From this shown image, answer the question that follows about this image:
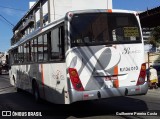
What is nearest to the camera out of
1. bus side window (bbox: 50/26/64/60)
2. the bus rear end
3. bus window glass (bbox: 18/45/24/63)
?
the bus rear end

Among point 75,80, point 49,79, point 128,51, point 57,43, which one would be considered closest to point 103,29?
point 128,51

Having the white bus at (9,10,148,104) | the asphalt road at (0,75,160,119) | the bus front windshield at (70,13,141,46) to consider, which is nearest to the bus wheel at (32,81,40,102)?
the asphalt road at (0,75,160,119)

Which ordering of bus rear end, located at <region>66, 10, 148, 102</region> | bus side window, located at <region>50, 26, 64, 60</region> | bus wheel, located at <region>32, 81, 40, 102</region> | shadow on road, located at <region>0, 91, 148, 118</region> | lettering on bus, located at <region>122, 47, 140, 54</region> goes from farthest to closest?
bus wheel, located at <region>32, 81, 40, 102</region> < shadow on road, located at <region>0, 91, 148, 118</region> < lettering on bus, located at <region>122, 47, 140, 54</region> < bus side window, located at <region>50, 26, 64, 60</region> < bus rear end, located at <region>66, 10, 148, 102</region>

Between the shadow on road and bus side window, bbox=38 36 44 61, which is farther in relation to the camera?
bus side window, bbox=38 36 44 61

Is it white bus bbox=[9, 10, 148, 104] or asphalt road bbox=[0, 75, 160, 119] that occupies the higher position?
white bus bbox=[9, 10, 148, 104]

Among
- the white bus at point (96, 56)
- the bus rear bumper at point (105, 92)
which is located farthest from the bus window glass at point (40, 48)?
the bus rear bumper at point (105, 92)

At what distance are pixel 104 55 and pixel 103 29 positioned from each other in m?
0.75

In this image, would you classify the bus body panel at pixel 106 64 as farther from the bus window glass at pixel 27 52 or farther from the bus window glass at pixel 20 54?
the bus window glass at pixel 20 54

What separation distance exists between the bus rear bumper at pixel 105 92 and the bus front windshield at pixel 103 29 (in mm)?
1304

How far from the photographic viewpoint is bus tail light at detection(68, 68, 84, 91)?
30.0 feet

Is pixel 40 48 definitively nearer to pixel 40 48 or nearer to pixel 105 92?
pixel 40 48

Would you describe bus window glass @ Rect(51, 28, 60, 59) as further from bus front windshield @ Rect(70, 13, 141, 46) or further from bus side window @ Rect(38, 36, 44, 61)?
bus side window @ Rect(38, 36, 44, 61)

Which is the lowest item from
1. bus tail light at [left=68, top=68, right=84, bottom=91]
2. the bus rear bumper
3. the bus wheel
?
the bus wheel

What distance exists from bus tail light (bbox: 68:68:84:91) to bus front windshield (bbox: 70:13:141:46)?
2.40ft
